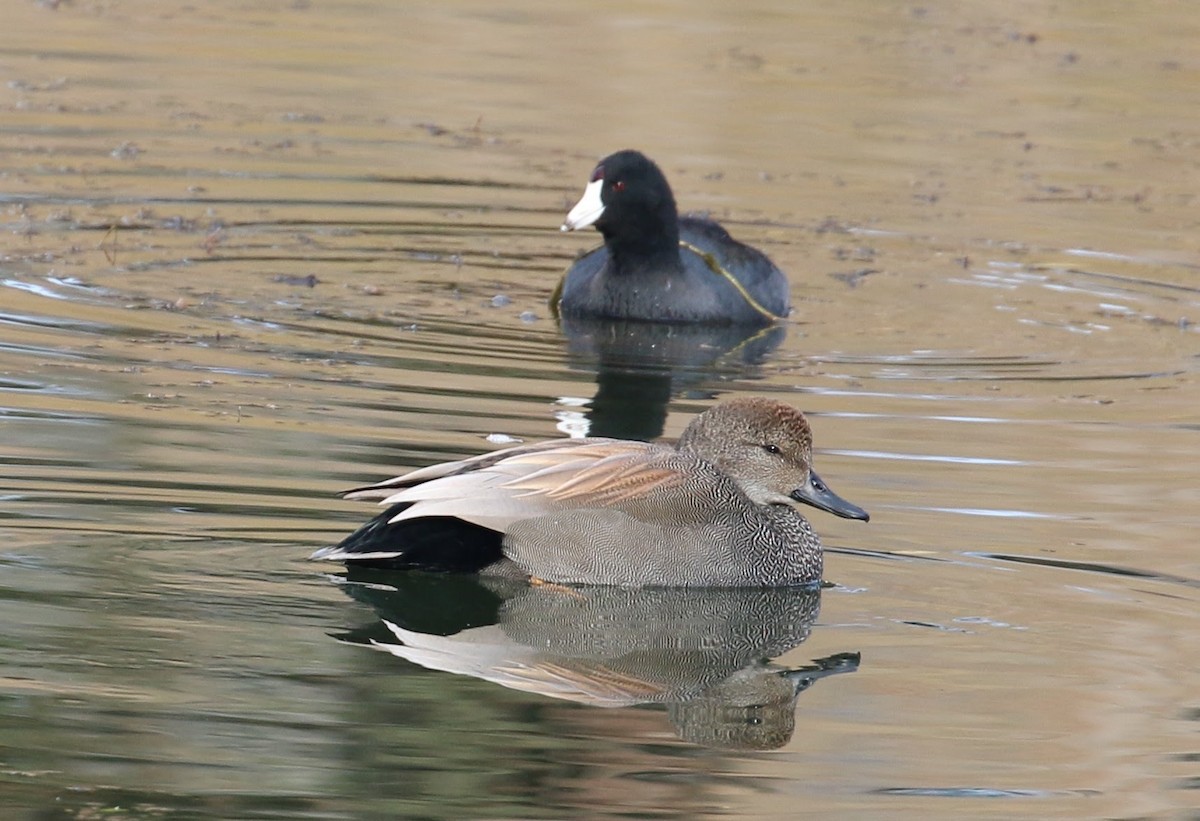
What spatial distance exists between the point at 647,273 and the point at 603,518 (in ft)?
16.9

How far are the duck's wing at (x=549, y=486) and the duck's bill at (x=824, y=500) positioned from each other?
410 mm

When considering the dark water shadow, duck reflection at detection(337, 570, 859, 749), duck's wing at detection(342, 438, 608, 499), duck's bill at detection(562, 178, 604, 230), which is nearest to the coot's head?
duck's bill at detection(562, 178, 604, 230)

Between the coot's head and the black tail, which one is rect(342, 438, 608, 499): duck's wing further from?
the coot's head

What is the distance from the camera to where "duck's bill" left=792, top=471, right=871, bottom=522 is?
7.64m

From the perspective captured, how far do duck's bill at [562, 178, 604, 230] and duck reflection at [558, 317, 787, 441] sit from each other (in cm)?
52

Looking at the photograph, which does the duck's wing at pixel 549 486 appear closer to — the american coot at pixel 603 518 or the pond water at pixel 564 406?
the american coot at pixel 603 518

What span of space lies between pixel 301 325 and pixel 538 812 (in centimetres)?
606

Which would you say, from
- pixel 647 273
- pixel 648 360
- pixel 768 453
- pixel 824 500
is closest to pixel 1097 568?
pixel 824 500

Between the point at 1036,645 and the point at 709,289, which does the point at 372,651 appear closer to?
the point at 1036,645

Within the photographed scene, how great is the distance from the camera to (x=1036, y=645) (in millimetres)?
6828

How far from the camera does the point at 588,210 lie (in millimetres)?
12266

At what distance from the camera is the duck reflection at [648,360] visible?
9.81 m

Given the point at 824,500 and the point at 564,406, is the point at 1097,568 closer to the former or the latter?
the point at 824,500

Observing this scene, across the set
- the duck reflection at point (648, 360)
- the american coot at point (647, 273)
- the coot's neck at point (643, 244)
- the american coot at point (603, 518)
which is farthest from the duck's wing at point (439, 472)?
the coot's neck at point (643, 244)
